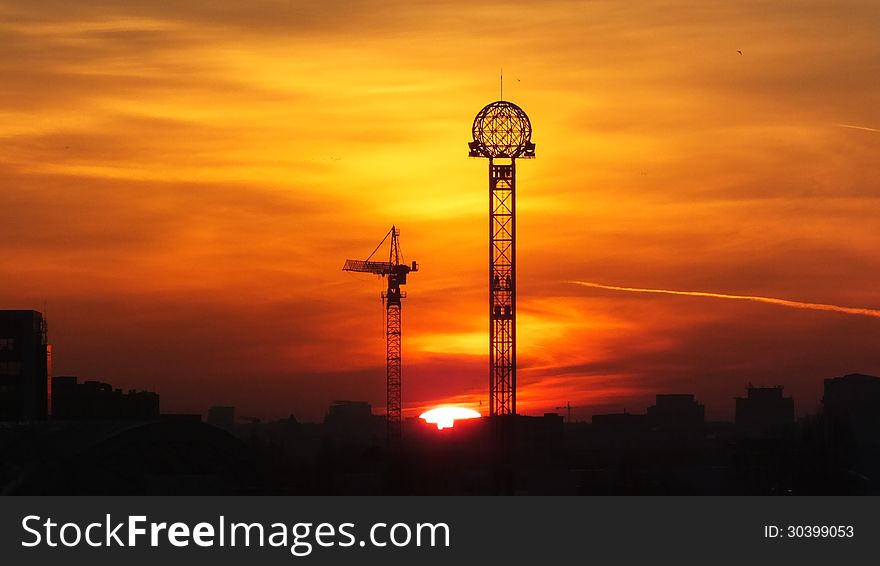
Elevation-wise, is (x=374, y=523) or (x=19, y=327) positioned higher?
(x=19, y=327)

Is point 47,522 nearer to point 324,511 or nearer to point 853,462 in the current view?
point 324,511

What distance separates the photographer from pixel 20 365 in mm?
164875

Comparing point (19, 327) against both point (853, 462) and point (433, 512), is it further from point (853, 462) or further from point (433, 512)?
point (433, 512)

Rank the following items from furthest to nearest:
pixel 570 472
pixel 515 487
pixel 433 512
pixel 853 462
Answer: pixel 853 462 → pixel 570 472 → pixel 515 487 → pixel 433 512

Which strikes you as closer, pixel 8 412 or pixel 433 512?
pixel 433 512

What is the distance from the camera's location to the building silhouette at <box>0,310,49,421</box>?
16350cm

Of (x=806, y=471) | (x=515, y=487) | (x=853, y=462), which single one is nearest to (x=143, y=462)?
(x=515, y=487)

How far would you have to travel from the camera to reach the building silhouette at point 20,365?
163500mm

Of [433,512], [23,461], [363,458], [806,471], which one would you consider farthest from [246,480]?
[363,458]

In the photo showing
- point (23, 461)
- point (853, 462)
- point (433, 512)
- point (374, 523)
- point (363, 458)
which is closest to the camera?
point (374, 523)

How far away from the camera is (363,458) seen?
633ft

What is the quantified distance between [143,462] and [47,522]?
169ft

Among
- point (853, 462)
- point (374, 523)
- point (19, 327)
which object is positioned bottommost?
point (374, 523)

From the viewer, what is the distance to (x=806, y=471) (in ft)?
503
